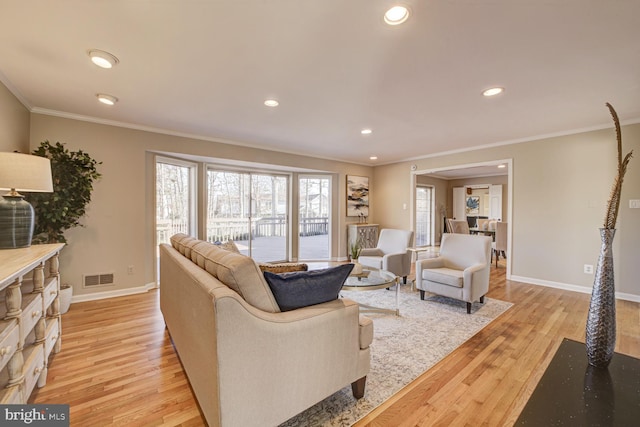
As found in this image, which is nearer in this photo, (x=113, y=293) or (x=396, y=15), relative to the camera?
(x=396, y=15)

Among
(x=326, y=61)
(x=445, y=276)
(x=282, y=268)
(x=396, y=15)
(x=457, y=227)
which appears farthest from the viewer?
(x=457, y=227)

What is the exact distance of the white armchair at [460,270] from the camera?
3.06 metres

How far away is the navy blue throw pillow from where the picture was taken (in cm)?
145

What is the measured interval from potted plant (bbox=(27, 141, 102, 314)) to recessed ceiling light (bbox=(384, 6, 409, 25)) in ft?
11.1

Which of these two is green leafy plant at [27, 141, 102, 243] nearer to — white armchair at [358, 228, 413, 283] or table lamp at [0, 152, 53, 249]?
table lamp at [0, 152, 53, 249]

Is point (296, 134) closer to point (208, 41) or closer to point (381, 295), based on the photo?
point (208, 41)

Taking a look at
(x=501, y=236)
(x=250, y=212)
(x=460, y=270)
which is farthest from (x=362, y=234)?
(x=460, y=270)

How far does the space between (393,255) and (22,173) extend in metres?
3.90

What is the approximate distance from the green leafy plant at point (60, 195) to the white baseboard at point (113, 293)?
2.90ft

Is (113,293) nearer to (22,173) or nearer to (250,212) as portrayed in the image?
(22,173)

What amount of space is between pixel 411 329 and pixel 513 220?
3106mm

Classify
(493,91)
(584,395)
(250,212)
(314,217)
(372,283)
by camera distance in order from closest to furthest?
(584,395) < (493,91) < (372,283) < (250,212) < (314,217)

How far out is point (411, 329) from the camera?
2672 mm

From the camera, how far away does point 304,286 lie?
150 centimetres
